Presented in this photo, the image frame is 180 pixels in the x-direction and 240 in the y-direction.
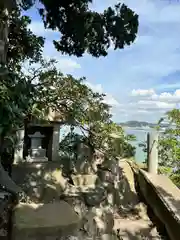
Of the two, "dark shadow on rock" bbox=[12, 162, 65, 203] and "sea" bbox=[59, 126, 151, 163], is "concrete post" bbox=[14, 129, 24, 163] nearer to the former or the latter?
"dark shadow on rock" bbox=[12, 162, 65, 203]

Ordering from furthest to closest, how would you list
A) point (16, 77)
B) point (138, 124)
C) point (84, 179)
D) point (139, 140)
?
point (138, 124) < point (139, 140) < point (84, 179) < point (16, 77)

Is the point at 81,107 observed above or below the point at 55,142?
above

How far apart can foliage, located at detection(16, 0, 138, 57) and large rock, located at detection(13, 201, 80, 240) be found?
3.39 metres

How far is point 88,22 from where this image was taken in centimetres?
493

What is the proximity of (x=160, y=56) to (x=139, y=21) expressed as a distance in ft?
7.56

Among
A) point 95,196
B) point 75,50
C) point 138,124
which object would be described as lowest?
point 95,196

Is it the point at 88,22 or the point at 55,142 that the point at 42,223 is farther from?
the point at 88,22

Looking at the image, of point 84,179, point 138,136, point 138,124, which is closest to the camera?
point 84,179

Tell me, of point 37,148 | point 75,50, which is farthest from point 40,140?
point 75,50

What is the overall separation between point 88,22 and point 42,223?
3.71 m

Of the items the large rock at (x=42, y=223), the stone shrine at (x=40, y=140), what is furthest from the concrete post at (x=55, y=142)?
the large rock at (x=42, y=223)

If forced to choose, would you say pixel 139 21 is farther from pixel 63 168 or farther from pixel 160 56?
pixel 63 168

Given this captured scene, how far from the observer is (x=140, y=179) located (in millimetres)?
5543

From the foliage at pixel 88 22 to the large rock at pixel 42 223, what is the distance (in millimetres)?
3386
